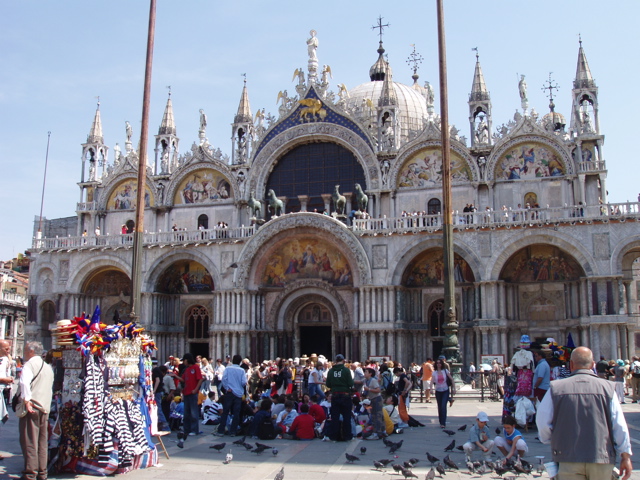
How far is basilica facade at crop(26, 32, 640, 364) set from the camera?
3141 cm

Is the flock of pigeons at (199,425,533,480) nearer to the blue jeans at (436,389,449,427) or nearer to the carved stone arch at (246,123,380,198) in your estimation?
the blue jeans at (436,389,449,427)

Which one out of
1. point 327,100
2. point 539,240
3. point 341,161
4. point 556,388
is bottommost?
point 556,388

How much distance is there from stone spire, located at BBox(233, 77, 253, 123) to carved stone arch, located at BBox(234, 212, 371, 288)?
7577 millimetres

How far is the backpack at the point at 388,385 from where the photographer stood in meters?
16.4

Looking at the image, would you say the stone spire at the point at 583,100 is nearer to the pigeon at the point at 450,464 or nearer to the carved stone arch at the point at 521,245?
the carved stone arch at the point at 521,245

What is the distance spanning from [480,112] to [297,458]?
26580 millimetres

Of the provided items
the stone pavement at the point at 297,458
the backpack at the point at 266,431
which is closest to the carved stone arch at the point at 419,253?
the stone pavement at the point at 297,458

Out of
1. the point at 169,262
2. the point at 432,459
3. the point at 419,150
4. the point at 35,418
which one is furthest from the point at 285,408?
the point at 169,262

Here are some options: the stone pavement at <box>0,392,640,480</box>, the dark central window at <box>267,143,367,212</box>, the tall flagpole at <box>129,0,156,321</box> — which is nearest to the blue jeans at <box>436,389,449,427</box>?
the stone pavement at <box>0,392,640,480</box>

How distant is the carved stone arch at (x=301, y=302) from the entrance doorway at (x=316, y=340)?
928mm

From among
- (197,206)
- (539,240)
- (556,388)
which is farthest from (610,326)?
(556,388)

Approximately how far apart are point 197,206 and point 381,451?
1090 inches

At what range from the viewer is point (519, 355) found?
49.5 ft

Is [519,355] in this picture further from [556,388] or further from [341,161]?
[341,161]
